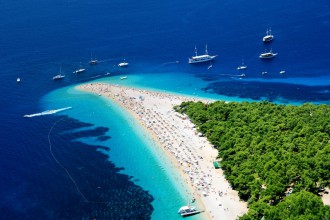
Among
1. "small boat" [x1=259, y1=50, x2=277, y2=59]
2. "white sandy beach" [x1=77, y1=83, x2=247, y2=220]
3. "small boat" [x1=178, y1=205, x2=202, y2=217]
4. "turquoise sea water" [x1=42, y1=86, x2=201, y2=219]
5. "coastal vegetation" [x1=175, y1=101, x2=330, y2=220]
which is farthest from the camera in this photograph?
"small boat" [x1=259, y1=50, x2=277, y2=59]

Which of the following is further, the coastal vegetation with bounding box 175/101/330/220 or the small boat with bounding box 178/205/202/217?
the small boat with bounding box 178/205/202/217

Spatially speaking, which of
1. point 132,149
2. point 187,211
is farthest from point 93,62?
point 187,211

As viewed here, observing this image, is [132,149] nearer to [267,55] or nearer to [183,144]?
[183,144]

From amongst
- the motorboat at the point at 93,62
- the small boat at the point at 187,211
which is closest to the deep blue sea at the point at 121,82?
the small boat at the point at 187,211

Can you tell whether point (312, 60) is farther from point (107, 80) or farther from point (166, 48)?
point (107, 80)

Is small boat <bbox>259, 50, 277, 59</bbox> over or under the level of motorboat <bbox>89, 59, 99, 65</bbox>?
under

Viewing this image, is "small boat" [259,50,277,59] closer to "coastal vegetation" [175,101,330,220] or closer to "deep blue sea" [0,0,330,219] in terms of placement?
"deep blue sea" [0,0,330,219]

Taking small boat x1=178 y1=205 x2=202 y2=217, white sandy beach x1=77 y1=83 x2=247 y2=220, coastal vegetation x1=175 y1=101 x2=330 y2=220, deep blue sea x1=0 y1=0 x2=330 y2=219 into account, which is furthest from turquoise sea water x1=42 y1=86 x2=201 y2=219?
coastal vegetation x1=175 y1=101 x2=330 y2=220

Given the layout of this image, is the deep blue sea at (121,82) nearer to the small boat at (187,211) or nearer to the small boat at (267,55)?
the small boat at (187,211)
